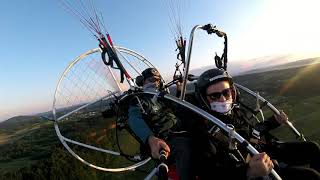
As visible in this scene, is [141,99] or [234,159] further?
[141,99]

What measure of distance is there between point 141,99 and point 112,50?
7.22 feet

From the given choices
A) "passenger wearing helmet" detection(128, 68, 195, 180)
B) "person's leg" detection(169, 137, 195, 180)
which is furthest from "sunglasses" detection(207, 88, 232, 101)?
"person's leg" detection(169, 137, 195, 180)

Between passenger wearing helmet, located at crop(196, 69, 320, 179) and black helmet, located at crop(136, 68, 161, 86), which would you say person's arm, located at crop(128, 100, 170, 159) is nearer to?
passenger wearing helmet, located at crop(196, 69, 320, 179)

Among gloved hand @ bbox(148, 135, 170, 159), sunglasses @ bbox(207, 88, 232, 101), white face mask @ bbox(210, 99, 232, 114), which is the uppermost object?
sunglasses @ bbox(207, 88, 232, 101)

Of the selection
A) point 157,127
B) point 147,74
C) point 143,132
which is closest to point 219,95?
point 143,132

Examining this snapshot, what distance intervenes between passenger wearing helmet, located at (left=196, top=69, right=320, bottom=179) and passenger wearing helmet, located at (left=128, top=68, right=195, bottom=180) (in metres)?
0.44

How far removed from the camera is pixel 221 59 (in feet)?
22.1

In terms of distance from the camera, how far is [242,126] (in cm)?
511

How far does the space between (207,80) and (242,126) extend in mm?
745

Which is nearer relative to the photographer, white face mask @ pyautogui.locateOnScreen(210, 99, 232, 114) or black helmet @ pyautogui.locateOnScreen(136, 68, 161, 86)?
white face mask @ pyautogui.locateOnScreen(210, 99, 232, 114)

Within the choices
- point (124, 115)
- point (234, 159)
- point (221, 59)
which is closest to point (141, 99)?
point (124, 115)

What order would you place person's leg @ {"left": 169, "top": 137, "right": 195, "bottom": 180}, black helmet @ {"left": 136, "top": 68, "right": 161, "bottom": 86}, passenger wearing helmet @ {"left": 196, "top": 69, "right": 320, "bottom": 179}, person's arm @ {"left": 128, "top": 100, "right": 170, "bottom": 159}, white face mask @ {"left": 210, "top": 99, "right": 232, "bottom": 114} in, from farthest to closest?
black helmet @ {"left": 136, "top": 68, "right": 161, "bottom": 86} → white face mask @ {"left": 210, "top": 99, "right": 232, "bottom": 114} → passenger wearing helmet @ {"left": 196, "top": 69, "right": 320, "bottom": 179} → person's arm @ {"left": 128, "top": 100, "right": 170, "bottom": 159} → person's leg @ {"left": 169, "top": 137, "right": 195, "bottom": 180}

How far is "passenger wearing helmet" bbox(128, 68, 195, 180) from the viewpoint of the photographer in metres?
4.53

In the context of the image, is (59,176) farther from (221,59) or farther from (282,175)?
(282,175)
